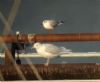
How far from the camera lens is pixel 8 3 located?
7320mm

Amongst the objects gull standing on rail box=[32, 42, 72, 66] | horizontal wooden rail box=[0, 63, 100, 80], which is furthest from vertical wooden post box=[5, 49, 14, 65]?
gull standing on rail box=[32, 42, 72, 66]

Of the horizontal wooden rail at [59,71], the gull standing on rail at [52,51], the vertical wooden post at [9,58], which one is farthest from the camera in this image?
the gull standing on rail at [52,51]

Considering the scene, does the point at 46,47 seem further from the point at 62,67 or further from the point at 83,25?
the point at 83,25

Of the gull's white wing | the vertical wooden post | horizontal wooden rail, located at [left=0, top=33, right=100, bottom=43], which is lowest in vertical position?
the gull's white wing

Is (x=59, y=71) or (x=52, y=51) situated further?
(x=52, y=51)

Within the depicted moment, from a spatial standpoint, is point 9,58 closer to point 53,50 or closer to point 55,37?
point 55,37

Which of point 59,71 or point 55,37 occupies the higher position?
point 55,37

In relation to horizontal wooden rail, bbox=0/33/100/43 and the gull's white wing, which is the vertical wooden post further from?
the gull's white wing

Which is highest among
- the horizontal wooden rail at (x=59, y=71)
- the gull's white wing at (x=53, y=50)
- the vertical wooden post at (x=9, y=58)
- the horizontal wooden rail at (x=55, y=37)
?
the horizontal wooden rail at (x=55, y=37)

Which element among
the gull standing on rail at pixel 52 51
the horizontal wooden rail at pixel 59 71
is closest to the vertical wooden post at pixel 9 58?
the horizontal wooden rail at pixel 59 71

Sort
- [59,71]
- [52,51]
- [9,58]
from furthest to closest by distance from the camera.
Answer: [52,51], [9,58], [59,71]

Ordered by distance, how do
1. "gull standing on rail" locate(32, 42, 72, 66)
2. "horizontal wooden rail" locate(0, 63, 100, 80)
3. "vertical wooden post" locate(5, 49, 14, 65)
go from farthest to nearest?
"gull standing on rail" locate(32, 42, 72, 66)
"vertical wooden post" locate(5, 49, 14, 65)
"horizontal wooden rail" locate(0, 63, 100, 80)

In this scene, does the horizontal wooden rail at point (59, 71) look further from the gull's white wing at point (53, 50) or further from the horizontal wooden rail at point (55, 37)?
the gull's white wing at point (53, 50)

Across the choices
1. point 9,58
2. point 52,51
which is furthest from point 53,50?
point 9,58
